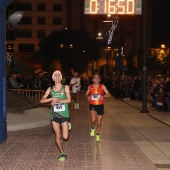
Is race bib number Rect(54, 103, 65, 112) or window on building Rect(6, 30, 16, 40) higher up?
window on building Rect(6, 30, 16, 40)

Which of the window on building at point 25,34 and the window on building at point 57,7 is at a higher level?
the window on building at point 57,7

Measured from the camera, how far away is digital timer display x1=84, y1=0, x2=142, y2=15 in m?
18.4

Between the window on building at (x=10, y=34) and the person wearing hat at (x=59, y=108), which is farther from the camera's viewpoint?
the window on building at (x=10, y=34)

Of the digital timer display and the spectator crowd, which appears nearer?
the spectator crowd

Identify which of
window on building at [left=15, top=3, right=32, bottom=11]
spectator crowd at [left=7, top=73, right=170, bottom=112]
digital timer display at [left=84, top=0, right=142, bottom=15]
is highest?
window on building at [left=15, top=3, right=32, bottom=11]

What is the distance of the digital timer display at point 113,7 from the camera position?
60.3 feet

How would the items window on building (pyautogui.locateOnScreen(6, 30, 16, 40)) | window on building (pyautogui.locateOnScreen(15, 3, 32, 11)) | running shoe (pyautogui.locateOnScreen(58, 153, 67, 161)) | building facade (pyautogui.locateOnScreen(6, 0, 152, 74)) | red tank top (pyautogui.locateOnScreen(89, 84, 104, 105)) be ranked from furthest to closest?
1. window on building (pyautogui.locateOnScreen(15, 3, 32, 11))
2. building facade (pyautogui.locateOnScreen(6, 0, 152, 74))
3. window on building (pyautogui.locateOnScreen(6, 30, 16, 40))
4. red tank top (pyautogui.locateOnScreen(89, 84, 104, 105))
5. running shoe (pyautogui.locateOnScreen(58, 153, 67, 161))

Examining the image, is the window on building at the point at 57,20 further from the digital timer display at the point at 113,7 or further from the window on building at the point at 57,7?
the digital timer display at the point at 113,7

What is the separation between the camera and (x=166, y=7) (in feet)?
208

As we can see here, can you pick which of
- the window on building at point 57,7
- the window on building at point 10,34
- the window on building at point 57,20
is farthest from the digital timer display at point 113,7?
the window on building at point 57,7

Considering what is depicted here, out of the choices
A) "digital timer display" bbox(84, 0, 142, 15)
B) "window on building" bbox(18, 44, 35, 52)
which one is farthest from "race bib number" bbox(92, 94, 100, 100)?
"window on building" bbox(18, 44, 35, 52)

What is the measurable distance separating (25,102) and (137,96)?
13.5 metres

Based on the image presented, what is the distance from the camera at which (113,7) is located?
18.6m

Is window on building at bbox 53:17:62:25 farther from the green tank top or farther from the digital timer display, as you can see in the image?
the green tank top
